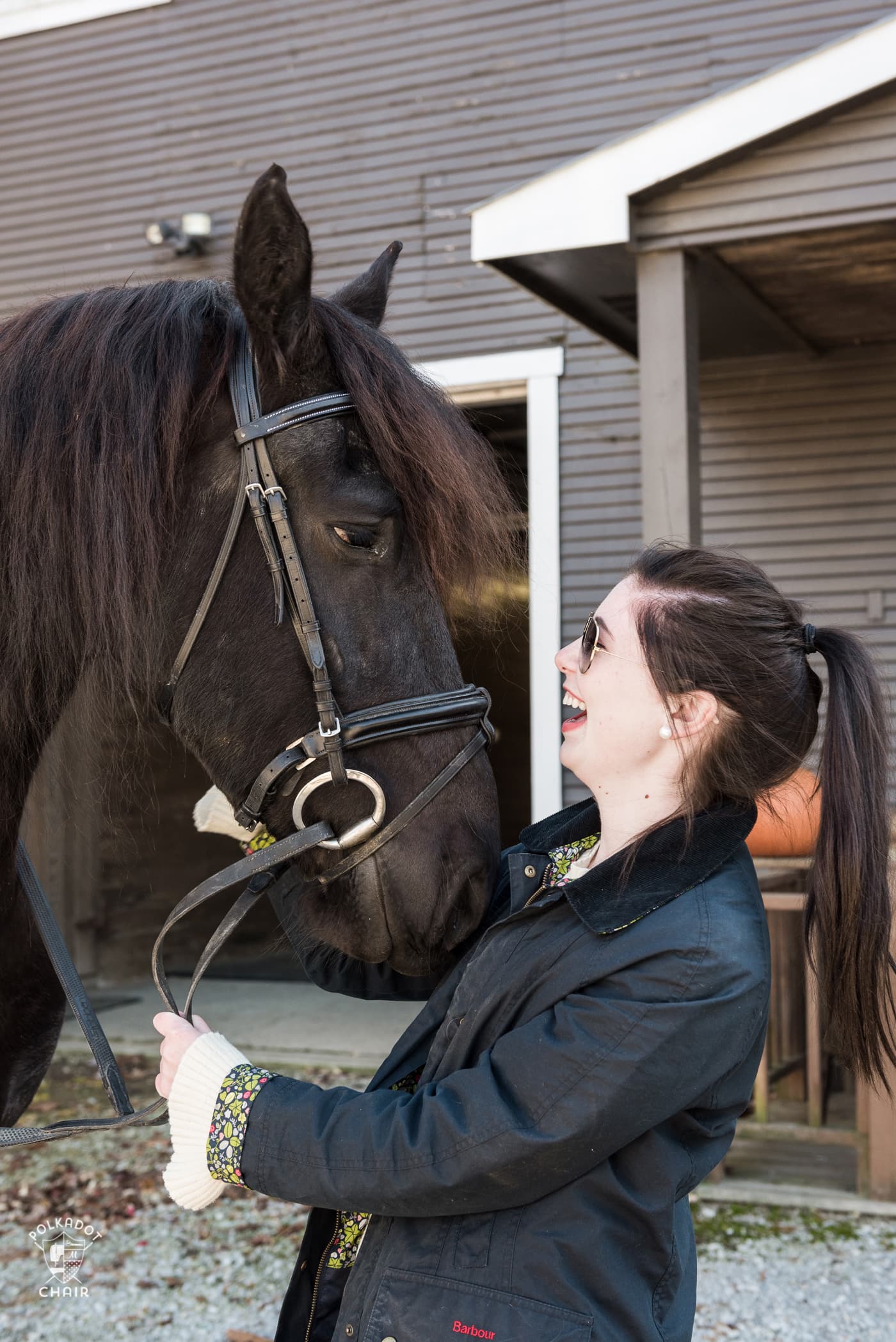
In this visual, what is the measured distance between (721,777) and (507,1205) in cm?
54

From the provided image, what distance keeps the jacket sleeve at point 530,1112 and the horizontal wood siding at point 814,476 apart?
406cm

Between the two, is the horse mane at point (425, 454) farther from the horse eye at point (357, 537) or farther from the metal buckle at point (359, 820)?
the metal buckle at point (359, 820)

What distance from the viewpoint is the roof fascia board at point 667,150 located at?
3.14 m

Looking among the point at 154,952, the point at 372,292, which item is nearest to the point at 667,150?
the point at 372,292

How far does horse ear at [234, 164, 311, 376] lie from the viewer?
135 cm

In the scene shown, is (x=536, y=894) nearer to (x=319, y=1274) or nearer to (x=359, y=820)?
(x=359, y=820)

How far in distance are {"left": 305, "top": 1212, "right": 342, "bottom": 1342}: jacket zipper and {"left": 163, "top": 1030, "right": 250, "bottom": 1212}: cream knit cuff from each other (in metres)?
0.23

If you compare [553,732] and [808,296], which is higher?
[808,296]

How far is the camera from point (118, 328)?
5.11ft

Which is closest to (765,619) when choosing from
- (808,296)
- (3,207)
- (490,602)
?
(490,602)

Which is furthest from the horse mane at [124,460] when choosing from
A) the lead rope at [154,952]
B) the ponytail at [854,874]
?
the ponytail at [854,874]

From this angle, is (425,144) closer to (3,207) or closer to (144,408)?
(3,207)

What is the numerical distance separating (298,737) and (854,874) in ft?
2.31

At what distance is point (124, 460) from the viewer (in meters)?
1.48
